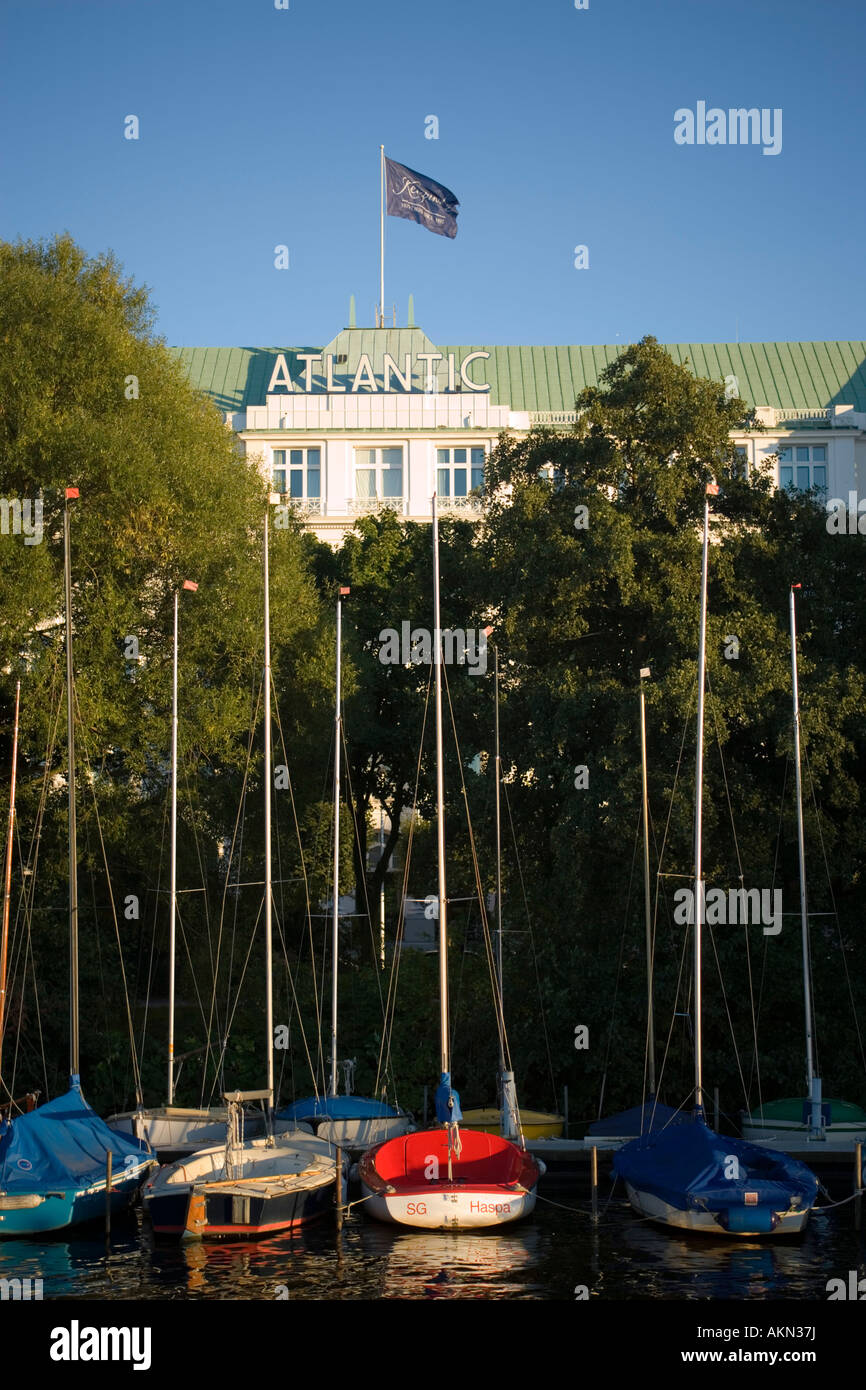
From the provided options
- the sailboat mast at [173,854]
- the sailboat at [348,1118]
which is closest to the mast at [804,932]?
the sailboat at [348,1118]

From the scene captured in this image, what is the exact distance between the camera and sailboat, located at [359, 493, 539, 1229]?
2633 centimetres

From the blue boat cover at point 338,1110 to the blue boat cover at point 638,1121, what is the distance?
495cm

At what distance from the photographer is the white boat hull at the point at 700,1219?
26.0 meters

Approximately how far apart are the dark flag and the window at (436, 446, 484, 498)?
1116cm

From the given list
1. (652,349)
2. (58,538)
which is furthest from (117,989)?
(652,349)

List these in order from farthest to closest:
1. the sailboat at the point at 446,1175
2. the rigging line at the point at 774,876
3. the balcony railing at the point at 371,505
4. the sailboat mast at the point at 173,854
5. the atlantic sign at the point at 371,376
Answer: the atlantic sign at the point at 371,376 < the balcony railing at the point at 371,505 < the rigging line at the point at 774,876 < the sailboat mast at the point at 173,854 < the sailboat at the point at 446,1175

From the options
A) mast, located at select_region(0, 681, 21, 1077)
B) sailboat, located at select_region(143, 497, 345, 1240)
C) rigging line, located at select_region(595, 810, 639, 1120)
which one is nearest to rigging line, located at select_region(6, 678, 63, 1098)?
mast, located at select_region(0, 681, 21, 1077)

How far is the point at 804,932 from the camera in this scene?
35.3m

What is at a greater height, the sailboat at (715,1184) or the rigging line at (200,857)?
the rigging line at (200,857)

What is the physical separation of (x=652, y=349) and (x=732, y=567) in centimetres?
695

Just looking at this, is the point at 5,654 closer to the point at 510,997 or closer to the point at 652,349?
the point at 510,997

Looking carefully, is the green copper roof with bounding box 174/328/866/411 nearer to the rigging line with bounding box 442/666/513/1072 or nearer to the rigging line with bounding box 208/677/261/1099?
the rigging line with bounding box 208/677/261/1099

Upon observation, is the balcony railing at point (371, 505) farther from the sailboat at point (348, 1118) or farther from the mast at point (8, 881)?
the sailboat at point (348, 1118)

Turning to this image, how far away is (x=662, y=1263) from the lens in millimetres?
24578
